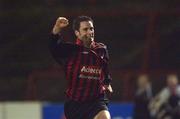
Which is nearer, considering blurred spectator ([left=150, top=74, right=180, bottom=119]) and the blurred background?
blurred spectator ([left=150, top=74, right=180, bottom=119])

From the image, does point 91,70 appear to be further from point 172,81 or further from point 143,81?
point 143,81

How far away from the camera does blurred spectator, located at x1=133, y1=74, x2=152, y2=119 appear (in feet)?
53.6

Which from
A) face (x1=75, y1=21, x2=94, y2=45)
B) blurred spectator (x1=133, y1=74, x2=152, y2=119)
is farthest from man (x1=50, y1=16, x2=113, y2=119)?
blurred spectator (x1=133, y1=74, x2=152, y2=119)

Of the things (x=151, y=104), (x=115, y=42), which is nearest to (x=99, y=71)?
(x=151, y=104)

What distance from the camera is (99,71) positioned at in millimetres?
9141

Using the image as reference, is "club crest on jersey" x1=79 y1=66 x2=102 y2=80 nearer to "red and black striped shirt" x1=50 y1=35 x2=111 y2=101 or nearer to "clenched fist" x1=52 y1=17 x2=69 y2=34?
"red and black striped shirt" x1=50 y1=35 x2=111 y2=101

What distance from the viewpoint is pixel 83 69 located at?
9.14m

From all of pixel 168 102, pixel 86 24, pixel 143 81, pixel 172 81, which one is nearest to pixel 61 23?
pixel 86 24

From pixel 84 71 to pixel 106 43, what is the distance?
333 inches

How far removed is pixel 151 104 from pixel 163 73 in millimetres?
952

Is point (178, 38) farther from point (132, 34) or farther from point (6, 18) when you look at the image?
point (6, 18)

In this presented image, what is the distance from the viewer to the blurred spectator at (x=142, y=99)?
→ 53.6 ft

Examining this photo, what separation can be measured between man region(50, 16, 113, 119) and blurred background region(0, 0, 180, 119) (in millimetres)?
7906

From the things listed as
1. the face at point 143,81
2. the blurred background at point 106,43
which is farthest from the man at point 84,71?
the blurred background at point 106,43
